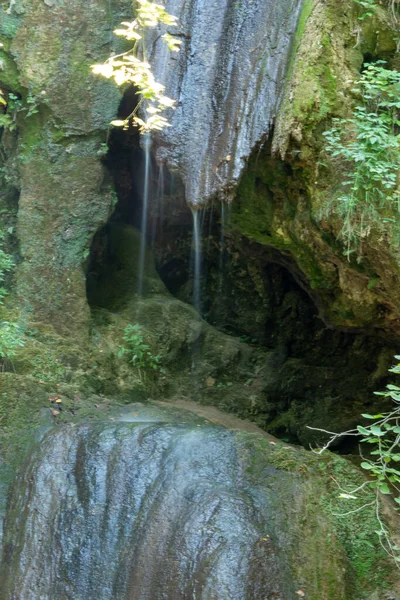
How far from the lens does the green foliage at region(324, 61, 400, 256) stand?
5.03 meters

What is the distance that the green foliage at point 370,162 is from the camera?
16.5 feet

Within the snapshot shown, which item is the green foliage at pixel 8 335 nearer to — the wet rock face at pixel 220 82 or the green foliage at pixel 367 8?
the wet rock face at pixel 220 82

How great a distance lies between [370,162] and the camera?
198 inches

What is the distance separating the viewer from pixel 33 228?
726cm

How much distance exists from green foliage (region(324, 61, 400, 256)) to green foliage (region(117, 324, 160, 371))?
291cm

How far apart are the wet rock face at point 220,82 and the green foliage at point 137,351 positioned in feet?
6.37

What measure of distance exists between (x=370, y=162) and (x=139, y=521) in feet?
10.4

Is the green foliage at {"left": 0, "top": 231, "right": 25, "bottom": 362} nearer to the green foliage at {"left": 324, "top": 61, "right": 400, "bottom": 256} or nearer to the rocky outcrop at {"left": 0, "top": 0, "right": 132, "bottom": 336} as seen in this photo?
the rocky outcrop at {"left": 0, "top": 0, "right": 132, "bottom": 336}

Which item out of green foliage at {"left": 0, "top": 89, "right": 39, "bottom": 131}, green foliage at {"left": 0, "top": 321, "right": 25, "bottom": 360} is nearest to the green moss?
green foliage at {"left": 0, "top": 321, "right": 25, "bottom": 360}

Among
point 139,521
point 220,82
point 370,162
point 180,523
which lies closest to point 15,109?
point 220,82

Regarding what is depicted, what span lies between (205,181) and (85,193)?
180 centimetres

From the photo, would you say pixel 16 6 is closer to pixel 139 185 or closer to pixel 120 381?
pixel 139 185

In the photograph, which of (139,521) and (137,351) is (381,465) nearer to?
(139,521)

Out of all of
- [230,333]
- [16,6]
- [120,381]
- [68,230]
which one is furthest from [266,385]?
[16,6]
